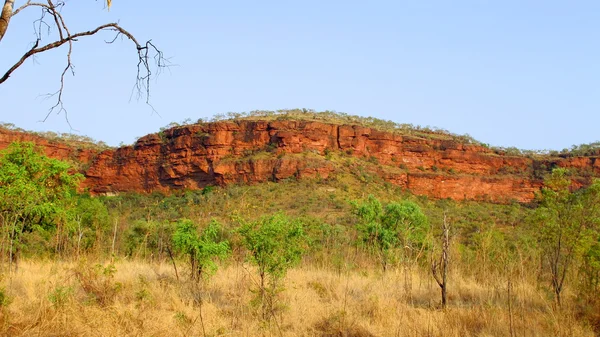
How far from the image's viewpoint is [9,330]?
566 cm

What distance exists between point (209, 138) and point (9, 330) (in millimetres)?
46470

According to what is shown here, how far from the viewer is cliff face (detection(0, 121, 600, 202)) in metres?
48.5

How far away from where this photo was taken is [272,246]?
827cm

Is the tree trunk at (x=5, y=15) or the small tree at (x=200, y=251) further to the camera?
the small tree at (x=200, y=251)

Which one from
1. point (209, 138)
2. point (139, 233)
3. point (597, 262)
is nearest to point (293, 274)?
point (597, 262)

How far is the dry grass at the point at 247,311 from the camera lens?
599 centimetres

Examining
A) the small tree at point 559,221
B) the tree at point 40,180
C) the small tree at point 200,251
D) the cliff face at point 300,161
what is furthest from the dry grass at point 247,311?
the cliff face at point 300,161

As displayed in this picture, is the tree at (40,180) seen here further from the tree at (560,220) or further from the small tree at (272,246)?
the tree at (560,220)

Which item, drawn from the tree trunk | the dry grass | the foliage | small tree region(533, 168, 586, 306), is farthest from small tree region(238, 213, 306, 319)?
the tree trunk

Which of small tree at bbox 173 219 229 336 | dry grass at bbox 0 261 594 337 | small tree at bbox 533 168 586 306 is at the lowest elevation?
dry grass at bbox 0 261 594 337

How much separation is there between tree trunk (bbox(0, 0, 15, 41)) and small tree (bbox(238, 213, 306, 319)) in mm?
5438

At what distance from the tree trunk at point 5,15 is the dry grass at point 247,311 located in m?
2.90

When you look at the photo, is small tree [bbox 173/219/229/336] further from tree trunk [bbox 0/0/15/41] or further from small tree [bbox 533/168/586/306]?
tree trunk [bbox 0/0/15/41]

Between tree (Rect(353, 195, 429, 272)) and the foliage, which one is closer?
the foliage
